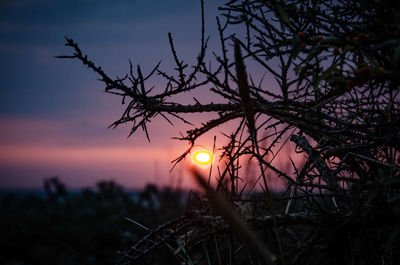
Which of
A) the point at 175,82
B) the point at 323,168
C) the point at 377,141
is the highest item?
the point at 175,82

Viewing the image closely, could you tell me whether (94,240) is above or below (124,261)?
below

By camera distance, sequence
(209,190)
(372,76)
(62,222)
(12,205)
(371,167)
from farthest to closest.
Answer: (12,205), (62,222), (371,167), (372,76), (209,190)

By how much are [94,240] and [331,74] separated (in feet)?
23.6

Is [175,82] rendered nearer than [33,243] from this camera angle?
Yes

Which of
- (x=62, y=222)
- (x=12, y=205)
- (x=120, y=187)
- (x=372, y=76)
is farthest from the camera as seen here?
(x=12, y=205)

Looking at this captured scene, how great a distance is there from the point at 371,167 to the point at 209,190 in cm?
100

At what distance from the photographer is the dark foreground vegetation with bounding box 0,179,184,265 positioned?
5.84m

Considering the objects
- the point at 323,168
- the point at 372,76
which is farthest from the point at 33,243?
the point at 372,76

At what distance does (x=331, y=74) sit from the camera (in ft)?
3.08

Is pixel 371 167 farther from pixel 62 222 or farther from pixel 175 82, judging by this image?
pixel 62 222

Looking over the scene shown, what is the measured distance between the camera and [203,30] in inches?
40.3

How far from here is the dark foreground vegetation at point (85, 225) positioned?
5843 millimetres

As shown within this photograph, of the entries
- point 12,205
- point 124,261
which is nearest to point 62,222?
point 12,205

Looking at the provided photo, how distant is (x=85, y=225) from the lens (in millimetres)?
8398
